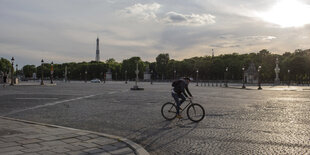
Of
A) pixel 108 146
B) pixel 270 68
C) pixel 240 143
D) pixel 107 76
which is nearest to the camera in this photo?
pixel 108 146

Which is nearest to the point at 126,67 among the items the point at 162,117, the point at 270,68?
the point at 270,68

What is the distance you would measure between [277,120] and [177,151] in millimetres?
6288

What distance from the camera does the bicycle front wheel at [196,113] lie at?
35.1 ft

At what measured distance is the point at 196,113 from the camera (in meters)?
10.8

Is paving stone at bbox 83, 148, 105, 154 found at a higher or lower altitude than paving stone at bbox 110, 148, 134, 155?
higher

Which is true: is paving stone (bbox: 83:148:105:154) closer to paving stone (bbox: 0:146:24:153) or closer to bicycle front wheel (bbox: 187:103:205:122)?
paving stone (bbox: 0:146:24:153)

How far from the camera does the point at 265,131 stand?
8.76 metres

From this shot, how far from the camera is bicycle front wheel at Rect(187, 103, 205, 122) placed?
1070 centimetres

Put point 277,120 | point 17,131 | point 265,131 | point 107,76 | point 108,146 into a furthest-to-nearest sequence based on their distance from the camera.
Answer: point 107,76
point 277,120
point 265,131
point 17,131
point 108,146

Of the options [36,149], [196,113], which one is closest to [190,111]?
[196,113]

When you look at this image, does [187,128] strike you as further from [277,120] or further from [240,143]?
[277,120]

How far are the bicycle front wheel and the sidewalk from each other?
14.2 ft

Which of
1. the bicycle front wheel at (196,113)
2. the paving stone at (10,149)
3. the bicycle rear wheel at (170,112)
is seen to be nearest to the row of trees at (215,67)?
the bicycle rear wheel at (170,112)

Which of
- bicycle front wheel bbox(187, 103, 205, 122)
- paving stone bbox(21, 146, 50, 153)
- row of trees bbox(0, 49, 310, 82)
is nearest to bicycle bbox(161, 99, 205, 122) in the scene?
bicycle front wheel bbox(187, 103, 205, 122)
